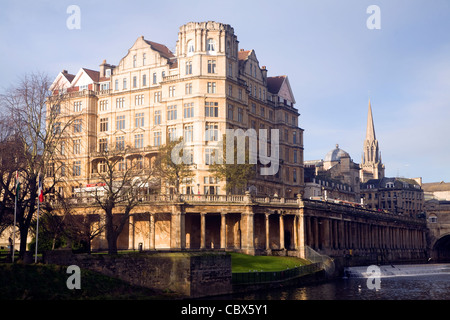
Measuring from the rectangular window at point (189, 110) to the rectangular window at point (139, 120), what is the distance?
1216 cm

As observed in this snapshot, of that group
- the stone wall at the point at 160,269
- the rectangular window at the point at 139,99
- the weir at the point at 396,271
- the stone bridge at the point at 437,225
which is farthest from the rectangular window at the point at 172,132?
the stone bridge at the point at 437,225

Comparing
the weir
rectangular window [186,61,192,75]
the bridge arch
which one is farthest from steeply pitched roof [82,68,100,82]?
the bridge arch

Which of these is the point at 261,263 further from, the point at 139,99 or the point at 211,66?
the point at 139,99

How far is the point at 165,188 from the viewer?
10725 centimetres

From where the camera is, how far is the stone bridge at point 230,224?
9625 cm

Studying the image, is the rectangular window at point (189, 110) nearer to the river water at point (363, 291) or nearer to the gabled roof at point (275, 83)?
the gabled roof at point (275, 83)

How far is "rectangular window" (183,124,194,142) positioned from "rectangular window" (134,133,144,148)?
11475 mm

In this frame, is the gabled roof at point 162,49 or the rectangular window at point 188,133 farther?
the gabled roof at point 162,49

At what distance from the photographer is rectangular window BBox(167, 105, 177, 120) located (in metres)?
114
